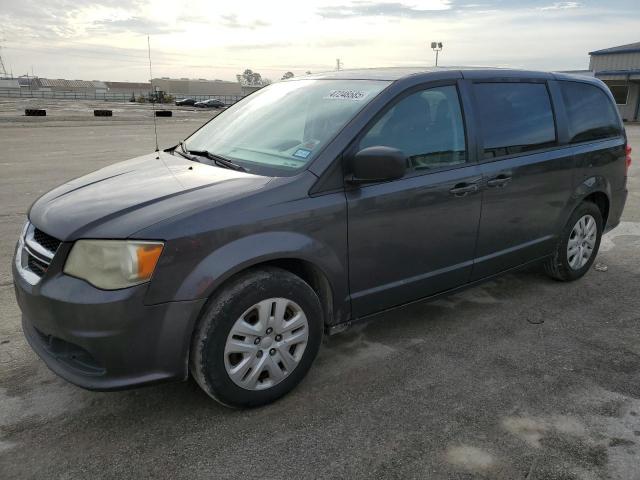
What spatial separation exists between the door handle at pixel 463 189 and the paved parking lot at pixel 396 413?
1003 mm

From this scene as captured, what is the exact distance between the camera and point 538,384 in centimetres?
316

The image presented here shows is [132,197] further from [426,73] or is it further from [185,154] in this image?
[426,73]

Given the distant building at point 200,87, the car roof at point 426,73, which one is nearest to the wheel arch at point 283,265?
the car roof at point 426,73

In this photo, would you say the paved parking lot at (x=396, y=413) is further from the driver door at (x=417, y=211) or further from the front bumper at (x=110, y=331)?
the driver door at (x=417, y=211)

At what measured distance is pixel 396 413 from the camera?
112 inches

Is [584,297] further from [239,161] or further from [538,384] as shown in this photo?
[239,161]

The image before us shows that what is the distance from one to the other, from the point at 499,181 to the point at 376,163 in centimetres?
126

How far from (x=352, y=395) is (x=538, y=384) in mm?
1099

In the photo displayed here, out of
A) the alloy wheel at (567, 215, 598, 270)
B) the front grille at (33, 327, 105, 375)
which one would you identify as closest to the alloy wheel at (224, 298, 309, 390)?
the front grille at (33, 327, 105, 375)

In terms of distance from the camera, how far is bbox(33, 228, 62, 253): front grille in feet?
8.62

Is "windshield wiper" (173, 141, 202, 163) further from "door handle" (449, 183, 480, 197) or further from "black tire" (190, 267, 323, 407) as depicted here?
"door handle" (449, 183, 480, 197)

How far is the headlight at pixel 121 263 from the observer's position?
2.43 m

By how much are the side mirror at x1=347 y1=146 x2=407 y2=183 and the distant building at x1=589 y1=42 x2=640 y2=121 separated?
126 ft

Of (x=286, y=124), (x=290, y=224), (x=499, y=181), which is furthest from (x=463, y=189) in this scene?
(x=290, y=224)
